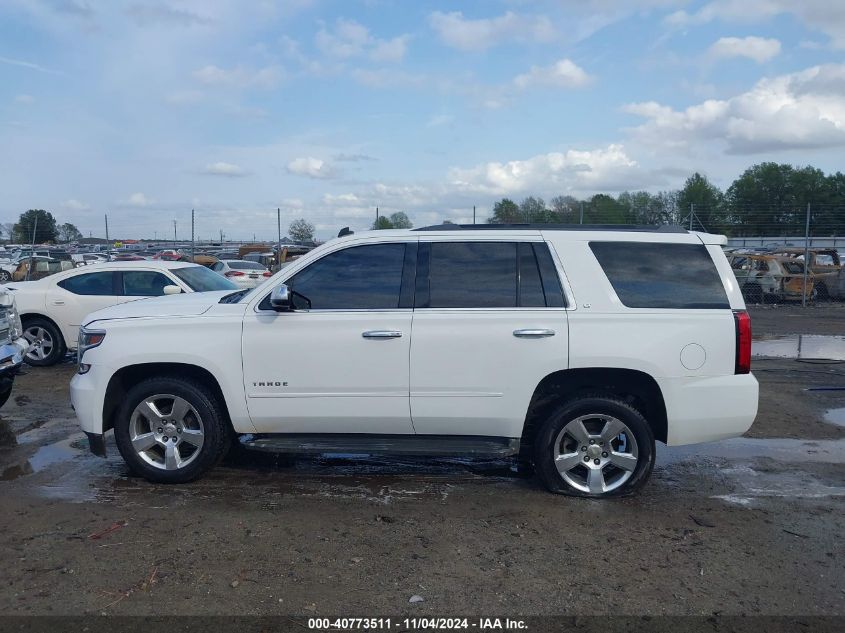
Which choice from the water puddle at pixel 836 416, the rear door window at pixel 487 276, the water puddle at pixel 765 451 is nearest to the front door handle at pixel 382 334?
A: the rear door window at pixel 487 276

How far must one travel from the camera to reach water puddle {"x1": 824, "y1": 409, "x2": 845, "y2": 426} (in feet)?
24.5

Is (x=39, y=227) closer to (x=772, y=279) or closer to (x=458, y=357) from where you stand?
(x=772, y=279)

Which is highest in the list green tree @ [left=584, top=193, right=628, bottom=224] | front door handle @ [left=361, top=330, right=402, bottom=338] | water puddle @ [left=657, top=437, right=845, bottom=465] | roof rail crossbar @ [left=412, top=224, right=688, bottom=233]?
green tree @ [left=584, top=193, right=628, bottom=224]

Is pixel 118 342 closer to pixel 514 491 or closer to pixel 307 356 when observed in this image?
pixel 307 356

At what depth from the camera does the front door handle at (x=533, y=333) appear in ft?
16.4

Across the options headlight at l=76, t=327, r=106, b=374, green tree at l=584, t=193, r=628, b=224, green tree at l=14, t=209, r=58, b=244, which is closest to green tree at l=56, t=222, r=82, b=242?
green tree at l=14, t=209, r=58, b=244

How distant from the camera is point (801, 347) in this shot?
1266cm

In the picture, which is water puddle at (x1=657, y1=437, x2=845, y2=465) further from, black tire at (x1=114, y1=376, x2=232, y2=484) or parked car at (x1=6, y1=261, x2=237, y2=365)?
parked car at (x1=6, y1=261, x2=237, y2=365)

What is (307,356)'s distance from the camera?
516cm

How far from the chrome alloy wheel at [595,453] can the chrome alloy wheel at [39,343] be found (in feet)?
28.6

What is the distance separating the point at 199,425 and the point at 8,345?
10.8ft

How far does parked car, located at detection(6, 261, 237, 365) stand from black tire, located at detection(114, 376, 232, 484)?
540 cm

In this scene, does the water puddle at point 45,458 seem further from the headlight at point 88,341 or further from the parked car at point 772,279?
the parked car at point 772,279

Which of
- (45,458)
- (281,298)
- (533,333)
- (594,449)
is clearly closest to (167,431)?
(281,298)
